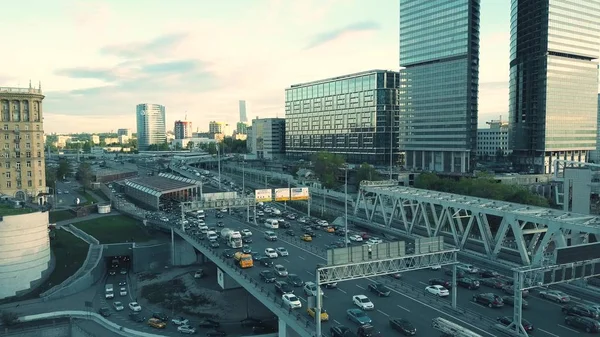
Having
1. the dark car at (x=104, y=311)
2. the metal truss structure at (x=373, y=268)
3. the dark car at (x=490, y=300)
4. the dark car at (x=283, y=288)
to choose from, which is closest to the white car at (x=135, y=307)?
the dark car at (x=104, y=311)

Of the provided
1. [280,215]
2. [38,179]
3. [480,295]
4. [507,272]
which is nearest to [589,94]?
[280,215]

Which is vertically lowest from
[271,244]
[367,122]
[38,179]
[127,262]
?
[127,262]

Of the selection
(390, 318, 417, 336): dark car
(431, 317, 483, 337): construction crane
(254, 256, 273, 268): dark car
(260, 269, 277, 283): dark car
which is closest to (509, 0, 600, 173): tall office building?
(254, 256, 273, 268): dark car

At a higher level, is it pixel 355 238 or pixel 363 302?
pixel 363 302

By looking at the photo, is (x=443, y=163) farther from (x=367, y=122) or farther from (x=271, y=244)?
(x=271, y=244)

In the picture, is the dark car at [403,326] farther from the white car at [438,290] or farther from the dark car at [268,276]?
the dark car at [268,276]

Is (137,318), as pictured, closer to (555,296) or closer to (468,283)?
(468,283)

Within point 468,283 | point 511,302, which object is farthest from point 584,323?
point 468,283
